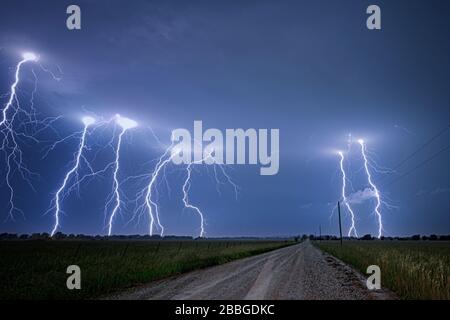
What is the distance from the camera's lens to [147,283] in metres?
10.5

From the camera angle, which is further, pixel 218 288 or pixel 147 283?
pixel 147 283

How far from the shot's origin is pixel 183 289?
356 inches

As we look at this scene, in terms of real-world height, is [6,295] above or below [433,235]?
above

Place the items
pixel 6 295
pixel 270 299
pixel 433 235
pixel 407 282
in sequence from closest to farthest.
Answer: pixel 270 299 < pixel 6 295 < pixel 407 282 < pixel 433 235
